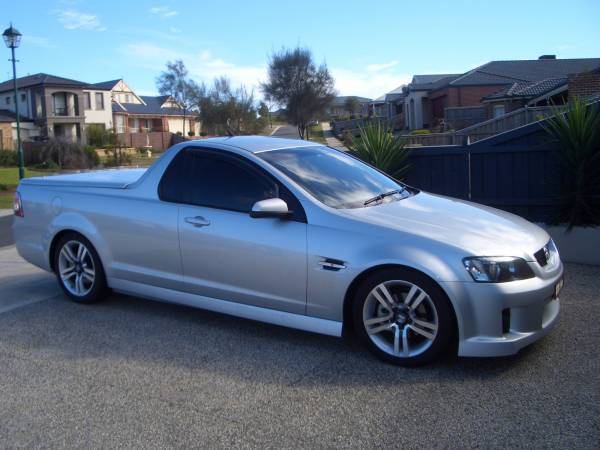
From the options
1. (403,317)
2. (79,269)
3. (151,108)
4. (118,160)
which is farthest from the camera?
(151,108)

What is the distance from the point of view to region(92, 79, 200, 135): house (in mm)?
73531

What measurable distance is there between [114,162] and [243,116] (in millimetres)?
19167

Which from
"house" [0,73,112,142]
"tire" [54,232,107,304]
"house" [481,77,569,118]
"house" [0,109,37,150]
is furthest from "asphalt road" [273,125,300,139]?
"tire" [54,232,107,304]

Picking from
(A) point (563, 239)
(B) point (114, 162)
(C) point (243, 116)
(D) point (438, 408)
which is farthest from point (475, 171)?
(C) point (243, 116)

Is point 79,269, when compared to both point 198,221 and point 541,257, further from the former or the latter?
point 541,257

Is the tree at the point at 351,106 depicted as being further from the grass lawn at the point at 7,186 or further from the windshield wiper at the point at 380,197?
the windshield wiper at the point at 380,197

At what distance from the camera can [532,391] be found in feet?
12.9

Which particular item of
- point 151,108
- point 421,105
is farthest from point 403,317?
point 151,108

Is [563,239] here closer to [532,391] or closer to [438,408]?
[532,391]

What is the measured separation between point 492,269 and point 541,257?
1.95 feet

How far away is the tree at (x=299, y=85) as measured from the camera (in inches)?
1590

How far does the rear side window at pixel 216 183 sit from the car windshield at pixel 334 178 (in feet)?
0.60

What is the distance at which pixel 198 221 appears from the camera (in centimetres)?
520

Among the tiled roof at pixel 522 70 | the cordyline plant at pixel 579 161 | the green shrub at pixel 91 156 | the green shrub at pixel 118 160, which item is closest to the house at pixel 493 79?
the tiled roof at pixel 522 70
